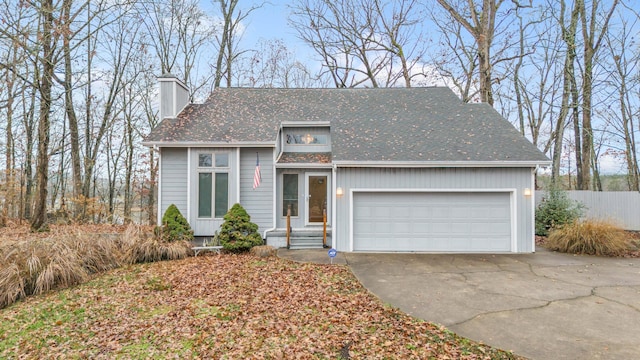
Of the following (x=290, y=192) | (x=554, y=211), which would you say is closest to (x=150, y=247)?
(x=290, y=192)

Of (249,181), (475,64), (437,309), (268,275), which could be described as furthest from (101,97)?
(475,64)

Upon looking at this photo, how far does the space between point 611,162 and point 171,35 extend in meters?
27.5

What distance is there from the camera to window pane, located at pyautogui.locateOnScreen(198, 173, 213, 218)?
32.3 feet

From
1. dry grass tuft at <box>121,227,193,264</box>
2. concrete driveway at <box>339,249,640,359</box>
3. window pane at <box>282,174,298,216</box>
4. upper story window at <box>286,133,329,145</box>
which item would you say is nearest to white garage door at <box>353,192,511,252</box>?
concrete driveway at <box>339,249,640,359</box>

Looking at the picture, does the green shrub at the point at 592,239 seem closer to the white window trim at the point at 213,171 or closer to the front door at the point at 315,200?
the front door at the point at 315,200

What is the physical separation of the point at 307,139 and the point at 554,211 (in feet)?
29.5

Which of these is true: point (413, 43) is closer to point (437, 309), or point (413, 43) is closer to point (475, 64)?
point (475, 64)

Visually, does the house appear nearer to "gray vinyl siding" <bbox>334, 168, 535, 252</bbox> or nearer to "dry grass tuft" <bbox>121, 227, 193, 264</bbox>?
"gray vinyl siding" <bbox>334, 168, 535, 252</bbox>

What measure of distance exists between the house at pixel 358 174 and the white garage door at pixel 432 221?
0.09 ft

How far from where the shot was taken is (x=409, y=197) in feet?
30.4

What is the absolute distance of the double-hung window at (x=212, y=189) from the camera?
32.3 feet

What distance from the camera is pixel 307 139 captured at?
38.4ft

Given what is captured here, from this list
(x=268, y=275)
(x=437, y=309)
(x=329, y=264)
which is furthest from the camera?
(x=329, y=264)

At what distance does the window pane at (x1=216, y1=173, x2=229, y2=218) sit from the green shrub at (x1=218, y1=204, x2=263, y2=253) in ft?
2.43
